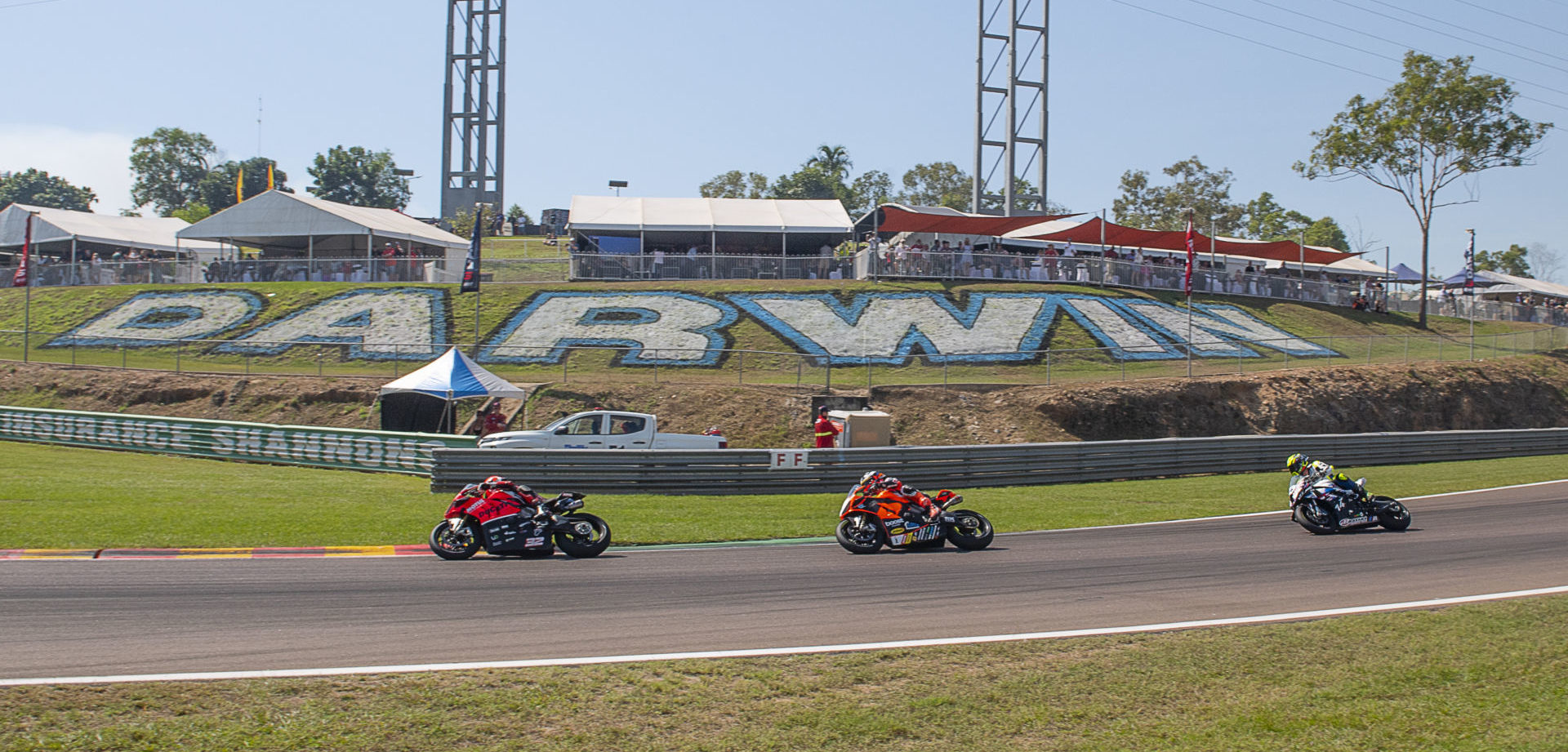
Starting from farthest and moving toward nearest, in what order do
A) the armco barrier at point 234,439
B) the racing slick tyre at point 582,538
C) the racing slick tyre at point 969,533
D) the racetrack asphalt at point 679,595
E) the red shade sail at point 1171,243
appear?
1. the red shade sail at point 1171,243
2. the armco barrier at point 234,439
3. the racing slick tyre at point 969,533
4. the racing slick tyre at point 582,538
5. the racetrack asphalt at point 679,595

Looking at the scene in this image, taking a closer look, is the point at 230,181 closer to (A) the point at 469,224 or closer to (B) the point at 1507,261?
(A) the point at 469,224

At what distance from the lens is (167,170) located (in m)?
131

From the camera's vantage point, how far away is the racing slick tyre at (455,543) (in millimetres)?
13336

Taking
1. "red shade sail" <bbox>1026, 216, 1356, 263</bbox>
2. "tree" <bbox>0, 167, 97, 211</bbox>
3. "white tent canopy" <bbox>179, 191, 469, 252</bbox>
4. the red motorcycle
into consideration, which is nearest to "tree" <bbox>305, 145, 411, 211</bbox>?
"tree" <bbox>0, 167, 97, 211</bbox>

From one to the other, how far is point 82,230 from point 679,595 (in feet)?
188

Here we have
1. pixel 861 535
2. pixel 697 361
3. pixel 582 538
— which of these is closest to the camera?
pixel 582 538

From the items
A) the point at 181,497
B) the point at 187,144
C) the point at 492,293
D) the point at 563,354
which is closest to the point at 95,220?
the point at 492,293

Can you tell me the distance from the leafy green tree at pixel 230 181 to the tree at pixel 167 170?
2.86 m

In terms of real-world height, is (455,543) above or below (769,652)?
above

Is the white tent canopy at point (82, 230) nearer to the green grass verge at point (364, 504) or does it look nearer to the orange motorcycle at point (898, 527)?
the green grass verge at point (364, 504)

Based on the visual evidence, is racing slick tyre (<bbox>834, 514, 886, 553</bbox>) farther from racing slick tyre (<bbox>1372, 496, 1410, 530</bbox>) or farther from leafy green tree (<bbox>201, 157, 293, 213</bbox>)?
leafy green tree (<bbox>201, 157, 293, 213</bbox>)

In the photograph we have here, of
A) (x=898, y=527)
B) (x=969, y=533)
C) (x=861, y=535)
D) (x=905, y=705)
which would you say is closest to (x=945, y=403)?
(x=969, y=533)

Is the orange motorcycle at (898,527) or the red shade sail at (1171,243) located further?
the red shade sail at (1171,243)

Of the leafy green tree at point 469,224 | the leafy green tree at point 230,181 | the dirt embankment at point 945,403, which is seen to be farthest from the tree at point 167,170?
the dirt embankment at point 945,403
